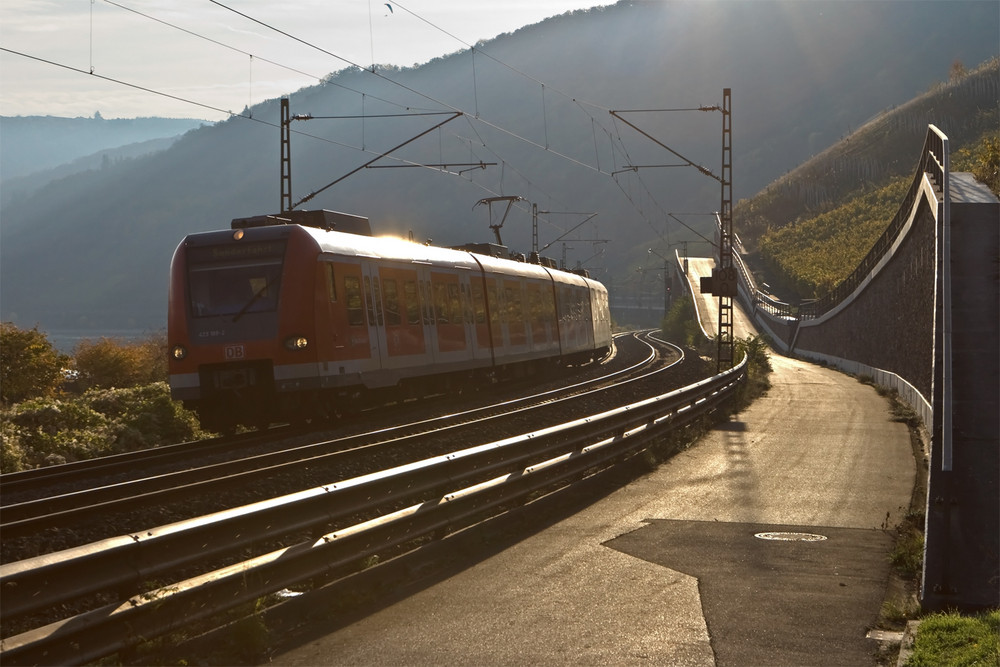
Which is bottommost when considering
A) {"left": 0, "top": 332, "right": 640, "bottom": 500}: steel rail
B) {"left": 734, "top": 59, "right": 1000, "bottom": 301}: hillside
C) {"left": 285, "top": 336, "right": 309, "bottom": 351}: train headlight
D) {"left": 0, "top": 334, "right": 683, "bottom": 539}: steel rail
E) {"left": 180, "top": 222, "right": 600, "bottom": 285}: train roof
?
{"left": 0, "top": 332, "right": 640, "bottom": 500}: steel rail

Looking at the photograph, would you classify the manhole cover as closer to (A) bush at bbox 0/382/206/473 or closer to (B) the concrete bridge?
(B) the concrete bridge

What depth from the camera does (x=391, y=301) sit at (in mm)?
20281

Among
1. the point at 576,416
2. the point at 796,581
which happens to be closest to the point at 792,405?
the point at 576,416

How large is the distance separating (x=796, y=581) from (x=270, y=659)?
3.93 m

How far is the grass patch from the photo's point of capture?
5.80m

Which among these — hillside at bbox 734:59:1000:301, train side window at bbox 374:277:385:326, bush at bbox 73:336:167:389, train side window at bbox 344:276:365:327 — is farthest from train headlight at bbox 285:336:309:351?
hillside at bbox 734:59:1000:301

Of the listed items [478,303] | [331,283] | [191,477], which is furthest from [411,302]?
[191,477]

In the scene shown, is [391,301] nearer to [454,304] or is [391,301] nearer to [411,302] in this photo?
[411,302]

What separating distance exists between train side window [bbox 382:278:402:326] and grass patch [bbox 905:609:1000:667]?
1406 centimetres

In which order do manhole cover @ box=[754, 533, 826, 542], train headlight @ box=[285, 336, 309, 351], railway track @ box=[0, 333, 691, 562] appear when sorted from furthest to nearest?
1. train headlight @ box=[285, 336, 309, 351]
2. railway track @ box=[0, 333, 691, 562]
3. manhole cover @ box=[754, 533, 826, 542]

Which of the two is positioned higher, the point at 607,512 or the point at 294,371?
the point at 294,371

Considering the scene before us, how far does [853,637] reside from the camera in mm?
6633

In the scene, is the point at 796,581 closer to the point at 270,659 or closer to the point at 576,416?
the point at 270,659

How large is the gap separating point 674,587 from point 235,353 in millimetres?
11288
